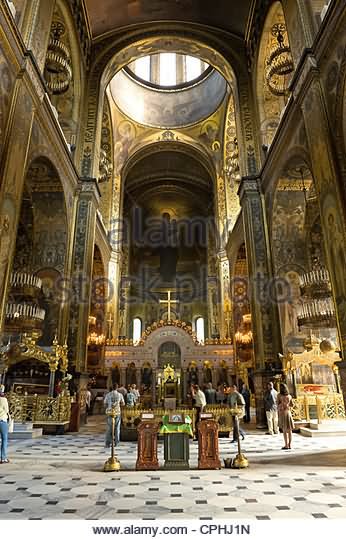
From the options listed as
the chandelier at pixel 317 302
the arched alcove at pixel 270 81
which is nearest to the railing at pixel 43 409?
the chandelier at pixel 317 302

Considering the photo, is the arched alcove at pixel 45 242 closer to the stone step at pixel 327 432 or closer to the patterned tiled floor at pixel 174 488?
the patterned tiled floor at pixel 174 488

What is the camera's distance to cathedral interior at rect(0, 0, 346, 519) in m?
6.75

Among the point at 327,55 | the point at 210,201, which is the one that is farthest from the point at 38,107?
the point at 210,201

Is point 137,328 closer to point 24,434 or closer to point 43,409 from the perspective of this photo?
point 43,409

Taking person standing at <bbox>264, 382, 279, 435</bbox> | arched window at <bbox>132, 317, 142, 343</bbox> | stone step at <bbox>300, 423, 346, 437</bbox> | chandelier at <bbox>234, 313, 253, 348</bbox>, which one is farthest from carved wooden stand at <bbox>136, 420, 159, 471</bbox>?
arched window at <bbox>132, 317, 142, 343</bbox>

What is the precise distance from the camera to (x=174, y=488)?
4.24 metres

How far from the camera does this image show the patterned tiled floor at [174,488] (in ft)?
11.1

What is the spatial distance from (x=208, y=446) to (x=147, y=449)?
93 centimetres

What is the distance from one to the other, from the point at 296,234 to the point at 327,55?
5521 millimetres

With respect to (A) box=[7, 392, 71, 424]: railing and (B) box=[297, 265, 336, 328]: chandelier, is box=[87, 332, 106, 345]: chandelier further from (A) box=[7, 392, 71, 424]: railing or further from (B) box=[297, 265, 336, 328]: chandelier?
(B) box=[297, 265, 336, 328]: chandelier

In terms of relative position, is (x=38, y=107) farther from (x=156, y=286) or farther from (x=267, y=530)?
(x=156, y=286)

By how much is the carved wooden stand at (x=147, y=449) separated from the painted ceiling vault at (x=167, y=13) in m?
15.7

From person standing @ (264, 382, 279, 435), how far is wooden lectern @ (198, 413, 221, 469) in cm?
340

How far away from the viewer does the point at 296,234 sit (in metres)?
11.9
